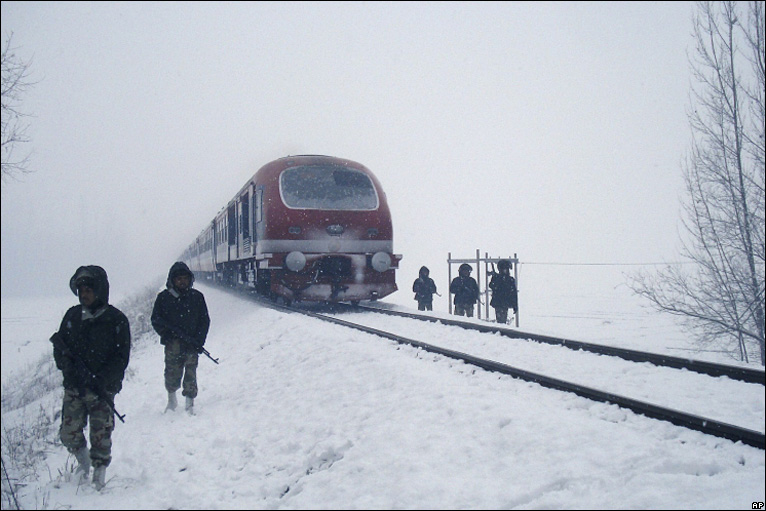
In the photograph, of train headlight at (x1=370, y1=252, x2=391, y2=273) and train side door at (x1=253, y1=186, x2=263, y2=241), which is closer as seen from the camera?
train headlight at (x1=370, y1=252, x2=391, y2=273)

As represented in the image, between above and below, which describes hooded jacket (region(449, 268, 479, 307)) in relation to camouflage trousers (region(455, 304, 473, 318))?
above

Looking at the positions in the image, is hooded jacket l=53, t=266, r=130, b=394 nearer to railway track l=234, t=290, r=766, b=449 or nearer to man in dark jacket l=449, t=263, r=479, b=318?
railway track l=234, t=290, r=766, b=449

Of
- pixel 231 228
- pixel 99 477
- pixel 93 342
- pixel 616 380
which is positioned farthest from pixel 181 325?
pixel 231 228

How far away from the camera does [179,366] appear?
5.67 m

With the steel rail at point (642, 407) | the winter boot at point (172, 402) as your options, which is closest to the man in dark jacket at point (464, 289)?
the steel rail at point (642, 407)

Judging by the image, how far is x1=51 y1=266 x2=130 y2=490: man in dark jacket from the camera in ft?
12.9

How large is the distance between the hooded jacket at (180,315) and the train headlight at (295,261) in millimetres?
4726

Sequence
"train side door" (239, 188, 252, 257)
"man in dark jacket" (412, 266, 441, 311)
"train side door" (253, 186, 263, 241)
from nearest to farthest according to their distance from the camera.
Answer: "train side door" (253, 186, 263, 241)
"man in dark jacket" (412, 266, 441, 311)
"train side door" (239, 188, 252, 257)

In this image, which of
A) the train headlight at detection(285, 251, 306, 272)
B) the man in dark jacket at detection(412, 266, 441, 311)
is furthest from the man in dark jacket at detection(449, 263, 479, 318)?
the train headlight at detection(285, 251, 306, 272)

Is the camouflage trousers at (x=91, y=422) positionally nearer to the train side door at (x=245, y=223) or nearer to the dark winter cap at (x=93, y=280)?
the dark winter cap at (x=93, y=280)

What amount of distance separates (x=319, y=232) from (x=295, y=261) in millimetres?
851

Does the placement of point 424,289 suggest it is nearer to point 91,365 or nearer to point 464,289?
point 464,289

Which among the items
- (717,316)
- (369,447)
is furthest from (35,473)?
(717,316)

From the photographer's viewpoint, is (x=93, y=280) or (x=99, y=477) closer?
(x=99, y=477)
